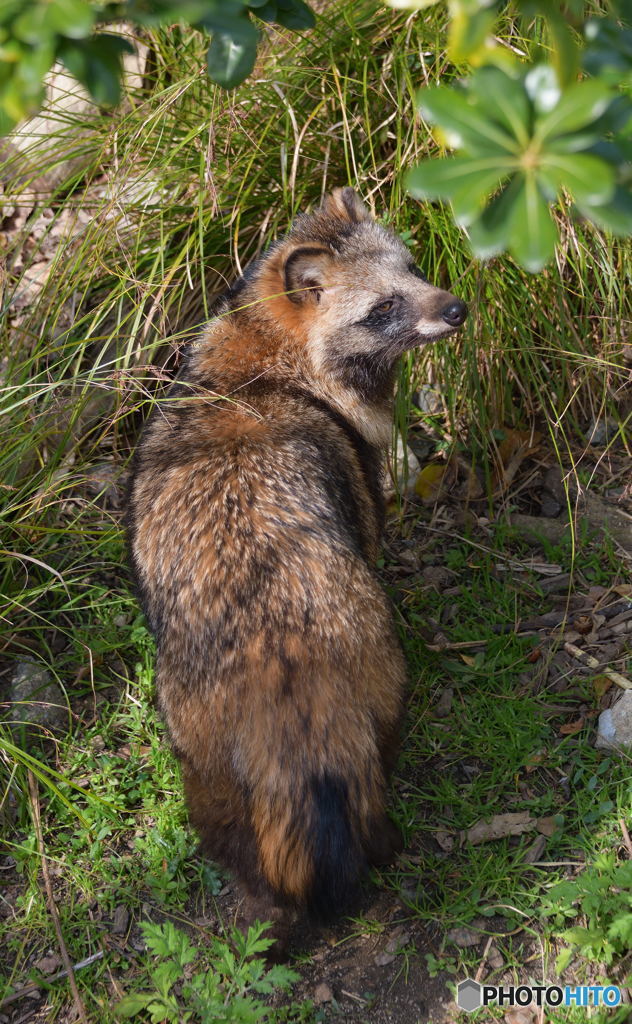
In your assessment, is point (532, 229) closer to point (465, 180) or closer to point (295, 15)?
point (465, 180)

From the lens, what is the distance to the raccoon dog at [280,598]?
9.49ft

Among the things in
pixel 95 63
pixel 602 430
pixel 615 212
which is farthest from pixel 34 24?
pixel 602 430

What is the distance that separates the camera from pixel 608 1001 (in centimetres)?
293

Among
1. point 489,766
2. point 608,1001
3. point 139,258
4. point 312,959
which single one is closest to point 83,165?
point 139,258

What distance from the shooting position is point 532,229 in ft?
4.63

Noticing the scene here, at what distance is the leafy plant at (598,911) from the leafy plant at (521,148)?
2334mm

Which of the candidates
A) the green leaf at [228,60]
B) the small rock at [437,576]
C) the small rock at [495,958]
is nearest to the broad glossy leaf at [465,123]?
the green leaf at [228,60]

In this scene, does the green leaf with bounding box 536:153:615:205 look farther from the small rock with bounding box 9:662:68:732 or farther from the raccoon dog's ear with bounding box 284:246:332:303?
the small rock with bounding box 9:662:68:732

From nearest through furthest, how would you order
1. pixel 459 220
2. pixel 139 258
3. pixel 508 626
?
pixel 459 220, pixel 508 626, pixel 139 258

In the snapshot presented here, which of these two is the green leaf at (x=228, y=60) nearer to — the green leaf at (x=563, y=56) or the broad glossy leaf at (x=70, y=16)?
the broad glossy leaf at (x=70, y=16)

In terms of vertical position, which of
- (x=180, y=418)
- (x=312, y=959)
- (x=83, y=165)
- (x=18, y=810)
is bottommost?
(x=312, y=959)

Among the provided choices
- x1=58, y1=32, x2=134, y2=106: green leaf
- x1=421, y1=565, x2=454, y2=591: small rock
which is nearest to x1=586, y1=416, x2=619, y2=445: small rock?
x1=421, y1=565, x2=454, y2=591: small rock

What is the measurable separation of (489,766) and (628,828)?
66cm

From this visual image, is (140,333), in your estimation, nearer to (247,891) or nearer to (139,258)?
(139,258)
